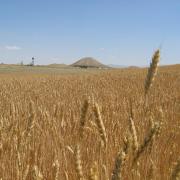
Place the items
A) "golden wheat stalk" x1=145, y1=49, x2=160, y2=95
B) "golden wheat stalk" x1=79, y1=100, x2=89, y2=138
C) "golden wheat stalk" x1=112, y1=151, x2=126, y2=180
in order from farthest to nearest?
"golden wheat stalk" x1=145, y1=49, x2=160, y2=95, "golden wheat stalk" x1=79, y1=100, x2=89, y2=138, "golden wheat stalk" x1=112, y1=151, x2=126, y2=180

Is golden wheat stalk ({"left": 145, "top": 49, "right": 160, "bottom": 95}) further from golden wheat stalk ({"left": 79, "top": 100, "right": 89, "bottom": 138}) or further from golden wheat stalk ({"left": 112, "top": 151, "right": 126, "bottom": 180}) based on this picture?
golden wheat stalk ({"left": 112, "top": 151, "right": 126, "bottom": 180})

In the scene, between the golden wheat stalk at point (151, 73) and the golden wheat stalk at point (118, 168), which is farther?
the golden wheat stalk at point (151, 73)

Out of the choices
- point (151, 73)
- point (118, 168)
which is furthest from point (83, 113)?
point (118, 168)

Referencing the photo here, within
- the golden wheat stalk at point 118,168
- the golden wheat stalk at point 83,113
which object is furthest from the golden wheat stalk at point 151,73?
the golden wheat stalk at point 118,168

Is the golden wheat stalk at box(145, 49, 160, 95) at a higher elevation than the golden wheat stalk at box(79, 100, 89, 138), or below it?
higher

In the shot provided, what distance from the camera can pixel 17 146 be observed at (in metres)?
1.95

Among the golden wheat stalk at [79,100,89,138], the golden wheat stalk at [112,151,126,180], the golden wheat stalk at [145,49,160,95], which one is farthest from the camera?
the golden wheat stalk at [145,49,160,95]

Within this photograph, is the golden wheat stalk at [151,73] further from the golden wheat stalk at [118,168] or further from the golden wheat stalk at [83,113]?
the golden wheat stalk at [118,168]

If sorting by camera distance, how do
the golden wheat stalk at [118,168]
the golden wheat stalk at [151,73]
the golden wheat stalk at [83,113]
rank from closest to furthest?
1. the golden wheat stalk at [118,168]
2. the golden wheat stalk at [83,113]
3. the golden wheat stalk at [151,73]

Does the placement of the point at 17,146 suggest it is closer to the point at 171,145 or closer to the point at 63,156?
the point at 63,156

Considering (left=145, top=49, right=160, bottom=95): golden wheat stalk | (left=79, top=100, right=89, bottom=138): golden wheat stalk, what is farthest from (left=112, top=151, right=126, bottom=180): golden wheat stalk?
(left=145, top=49, right=160, bottom=95): golden wheat stalk

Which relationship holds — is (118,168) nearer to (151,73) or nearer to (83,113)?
(83,113)

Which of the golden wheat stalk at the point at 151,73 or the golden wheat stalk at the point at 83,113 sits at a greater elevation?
the golden wheat stalk at the point at 151,73

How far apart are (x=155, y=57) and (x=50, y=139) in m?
0.87
